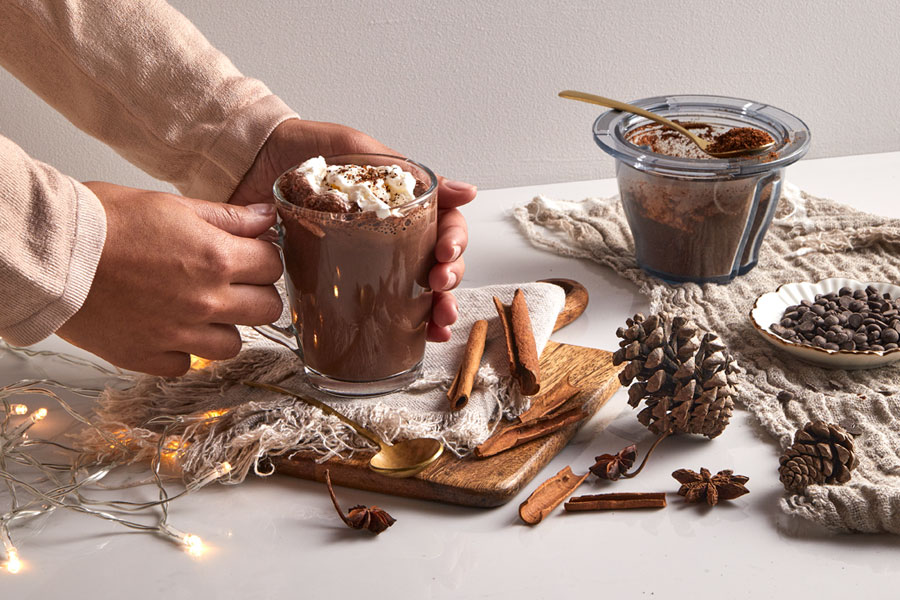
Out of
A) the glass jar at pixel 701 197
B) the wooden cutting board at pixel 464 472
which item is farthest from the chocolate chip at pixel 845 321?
the wooden cutting board at pixel 464 472

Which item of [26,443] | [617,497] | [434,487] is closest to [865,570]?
[617,497]

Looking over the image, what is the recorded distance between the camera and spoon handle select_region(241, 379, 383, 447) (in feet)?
2.93

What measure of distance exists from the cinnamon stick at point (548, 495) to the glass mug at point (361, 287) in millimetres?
216

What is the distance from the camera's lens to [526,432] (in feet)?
3.00

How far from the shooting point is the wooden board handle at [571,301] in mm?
1188

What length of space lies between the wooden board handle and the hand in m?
0.18

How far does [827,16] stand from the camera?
1.86 meters

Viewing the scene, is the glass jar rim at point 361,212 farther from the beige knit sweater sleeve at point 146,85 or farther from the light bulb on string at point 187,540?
the light bulb on string at point 187,540

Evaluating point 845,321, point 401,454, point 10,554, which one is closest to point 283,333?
point 401,454

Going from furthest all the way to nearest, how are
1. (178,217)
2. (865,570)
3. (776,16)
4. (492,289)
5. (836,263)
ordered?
(776,16) → (836,263) → (492,289) → (178,217) → (865,570)

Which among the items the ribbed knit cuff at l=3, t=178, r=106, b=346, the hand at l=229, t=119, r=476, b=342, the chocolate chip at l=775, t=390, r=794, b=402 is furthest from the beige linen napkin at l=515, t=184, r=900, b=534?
the ribbed knit cuff at l=3, t=178, r=106, b=346

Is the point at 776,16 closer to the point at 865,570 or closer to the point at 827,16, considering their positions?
the point at 827,16

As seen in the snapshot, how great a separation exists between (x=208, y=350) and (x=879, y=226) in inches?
40.7

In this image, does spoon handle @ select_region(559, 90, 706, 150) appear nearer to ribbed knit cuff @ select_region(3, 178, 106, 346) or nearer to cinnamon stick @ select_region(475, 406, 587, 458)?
cinnamon stick @ select_region(475, 406, 587, 458)
